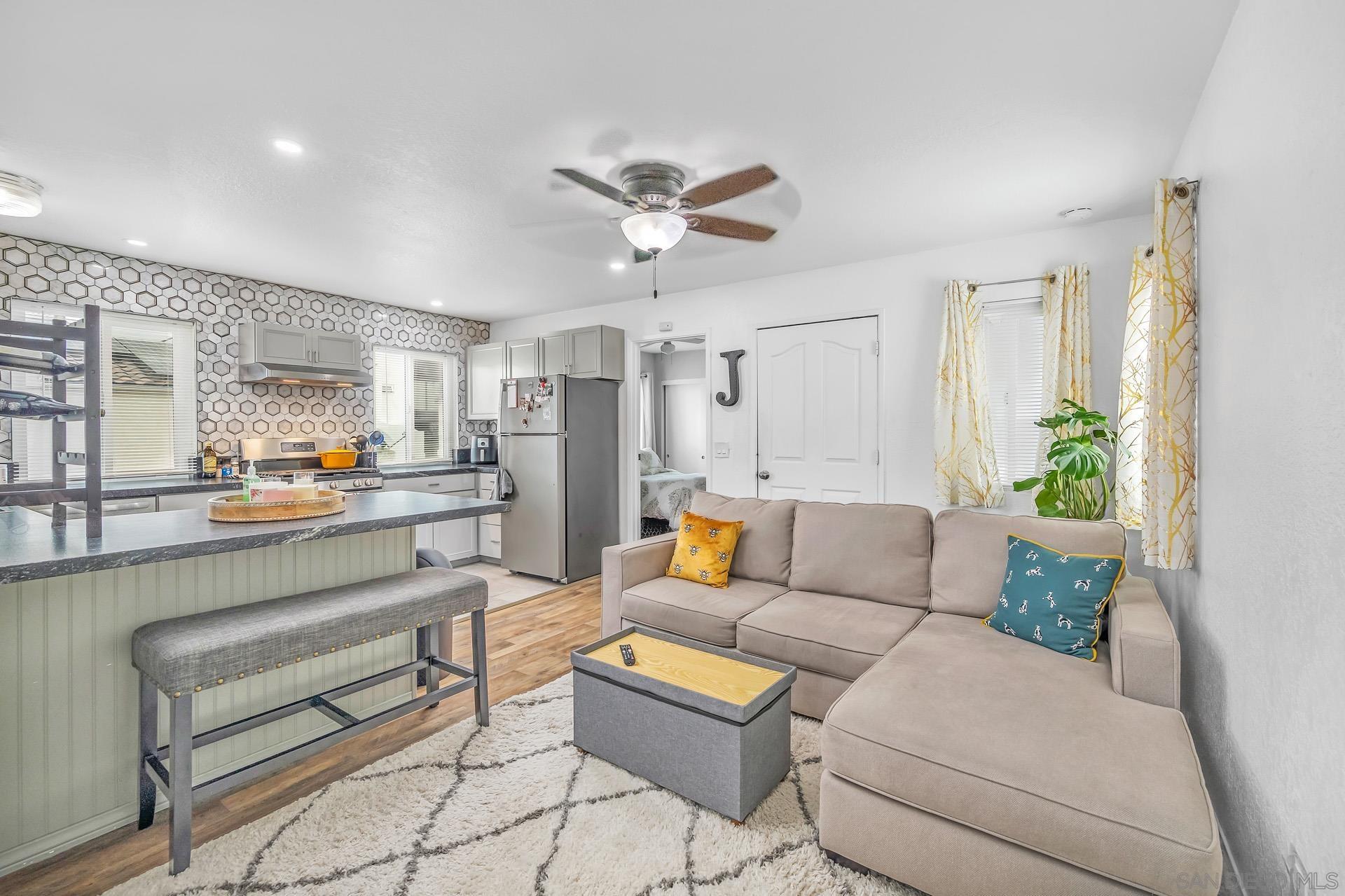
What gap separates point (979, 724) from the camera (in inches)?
62.2

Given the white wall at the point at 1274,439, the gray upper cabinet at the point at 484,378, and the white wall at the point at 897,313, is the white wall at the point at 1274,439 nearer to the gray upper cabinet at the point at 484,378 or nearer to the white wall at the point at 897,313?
the white wall at the point at 897,313

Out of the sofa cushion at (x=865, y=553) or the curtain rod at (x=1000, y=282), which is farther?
the curtain rod at (x=1000, y=282)

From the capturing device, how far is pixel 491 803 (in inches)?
77.3

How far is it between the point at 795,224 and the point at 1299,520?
2662 mm

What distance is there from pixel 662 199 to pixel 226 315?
12.1 feet

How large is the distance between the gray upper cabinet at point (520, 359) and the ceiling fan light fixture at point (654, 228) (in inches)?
122

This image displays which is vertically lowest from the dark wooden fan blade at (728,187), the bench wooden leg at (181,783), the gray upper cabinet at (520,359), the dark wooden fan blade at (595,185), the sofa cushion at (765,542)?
the bench wooden leg at (181,783)

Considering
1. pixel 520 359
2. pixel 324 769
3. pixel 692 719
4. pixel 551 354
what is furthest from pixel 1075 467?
pixel 520 359

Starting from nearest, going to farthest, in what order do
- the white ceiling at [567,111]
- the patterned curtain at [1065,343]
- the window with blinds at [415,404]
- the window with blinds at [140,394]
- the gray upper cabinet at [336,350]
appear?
the white ceiling at [567,111], the patterned curtain at [1065,343], the window with blinds at [140,394], the gray upper cabinet at [336,350], the window with blinds at [415,404]

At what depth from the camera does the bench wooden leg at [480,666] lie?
244 cm

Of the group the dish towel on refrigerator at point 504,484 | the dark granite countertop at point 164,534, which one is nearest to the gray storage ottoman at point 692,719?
the dark granite countertop at point 164,534

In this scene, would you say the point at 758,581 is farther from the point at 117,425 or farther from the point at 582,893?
the point at 117,425

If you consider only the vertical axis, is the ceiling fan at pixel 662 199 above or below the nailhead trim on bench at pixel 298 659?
above

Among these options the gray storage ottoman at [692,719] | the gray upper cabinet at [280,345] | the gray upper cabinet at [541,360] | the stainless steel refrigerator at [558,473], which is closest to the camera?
the gray storage ottoman at [692,719]
